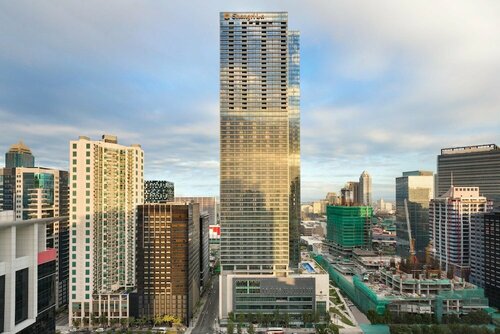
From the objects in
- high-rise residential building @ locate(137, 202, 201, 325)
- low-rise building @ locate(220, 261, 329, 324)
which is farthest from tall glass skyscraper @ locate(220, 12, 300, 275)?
high-rise residential building @ locate(137, 202, 201, 325)

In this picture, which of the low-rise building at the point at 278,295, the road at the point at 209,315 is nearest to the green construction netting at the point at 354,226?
the road at the point at 209,315

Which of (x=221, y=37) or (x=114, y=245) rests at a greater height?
(x=221, y=37)

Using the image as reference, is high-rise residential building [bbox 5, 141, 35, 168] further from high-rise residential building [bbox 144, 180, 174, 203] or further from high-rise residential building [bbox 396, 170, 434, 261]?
high-rise residential building [bbox 396, 170, 434, 261]

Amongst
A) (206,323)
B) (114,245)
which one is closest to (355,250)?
(206,323)

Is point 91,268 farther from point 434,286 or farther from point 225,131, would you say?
point 434,286

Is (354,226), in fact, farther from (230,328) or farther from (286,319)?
(230,328)

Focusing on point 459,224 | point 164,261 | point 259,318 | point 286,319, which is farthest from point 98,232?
point 459,224

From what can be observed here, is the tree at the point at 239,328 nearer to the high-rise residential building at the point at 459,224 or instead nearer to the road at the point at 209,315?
the road at the point at 209,315
